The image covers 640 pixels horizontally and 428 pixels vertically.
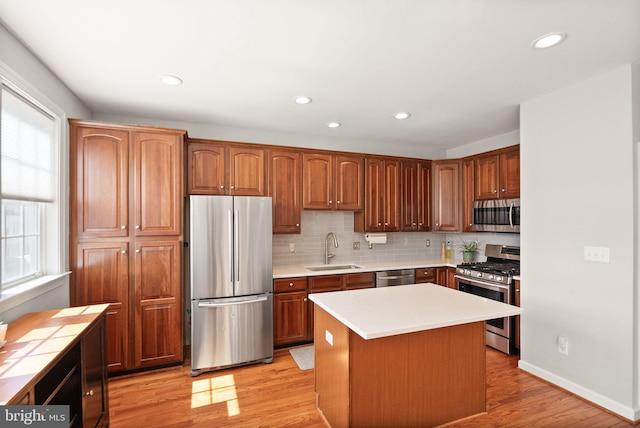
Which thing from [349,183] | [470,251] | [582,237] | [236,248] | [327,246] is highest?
[349,183]

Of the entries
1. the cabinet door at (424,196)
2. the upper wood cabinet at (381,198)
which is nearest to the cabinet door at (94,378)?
the upper wood cabinet at (381,198)

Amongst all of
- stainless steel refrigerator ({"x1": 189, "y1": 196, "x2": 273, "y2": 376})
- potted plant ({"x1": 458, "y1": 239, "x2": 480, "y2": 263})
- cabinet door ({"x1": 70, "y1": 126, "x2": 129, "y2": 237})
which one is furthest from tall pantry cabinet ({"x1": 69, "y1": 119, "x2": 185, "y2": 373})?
potted plant ({"x1": 458, "y1": 239, "x2": 480, "y2": 263})

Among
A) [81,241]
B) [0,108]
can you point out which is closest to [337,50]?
[0,108]

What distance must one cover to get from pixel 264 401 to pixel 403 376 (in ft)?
4.09

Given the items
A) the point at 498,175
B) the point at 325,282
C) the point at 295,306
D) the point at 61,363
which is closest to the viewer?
the point at 61,363

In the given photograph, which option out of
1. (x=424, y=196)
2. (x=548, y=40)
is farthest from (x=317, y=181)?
(x=548, y=40)

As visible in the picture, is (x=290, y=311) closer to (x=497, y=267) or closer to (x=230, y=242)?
(x=230, y=242)

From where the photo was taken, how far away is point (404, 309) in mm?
2047

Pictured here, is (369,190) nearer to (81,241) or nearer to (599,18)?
(599,18)

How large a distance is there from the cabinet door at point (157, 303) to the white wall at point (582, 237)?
133 inches

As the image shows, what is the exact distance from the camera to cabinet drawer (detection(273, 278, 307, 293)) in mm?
3566

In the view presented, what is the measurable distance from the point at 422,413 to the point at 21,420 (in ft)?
6.79

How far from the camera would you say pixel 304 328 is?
3691 mm

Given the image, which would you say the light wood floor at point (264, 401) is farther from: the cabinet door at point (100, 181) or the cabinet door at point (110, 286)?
the cabinet door at point (100, 181)
